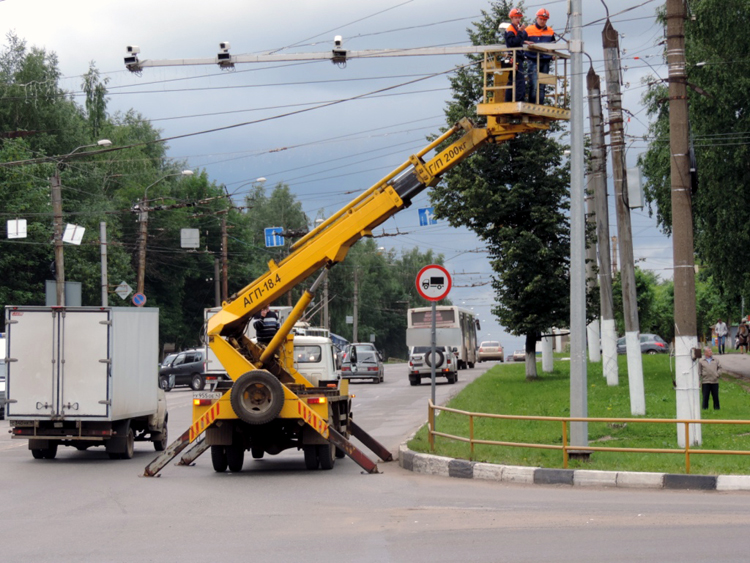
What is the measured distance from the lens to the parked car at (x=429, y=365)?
43500 millimetres

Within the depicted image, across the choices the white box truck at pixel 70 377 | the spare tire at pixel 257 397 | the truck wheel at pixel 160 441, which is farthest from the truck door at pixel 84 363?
the spare tire at pixel 257 397

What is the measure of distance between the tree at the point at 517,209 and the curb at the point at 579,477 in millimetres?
21040

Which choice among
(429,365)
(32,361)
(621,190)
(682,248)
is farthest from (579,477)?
(429,365)

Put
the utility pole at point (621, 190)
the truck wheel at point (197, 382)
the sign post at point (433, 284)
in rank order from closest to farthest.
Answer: the sign post at point (433, 284)
the utility pole at point (621, 190)
the truck wheel at point (197, 382)

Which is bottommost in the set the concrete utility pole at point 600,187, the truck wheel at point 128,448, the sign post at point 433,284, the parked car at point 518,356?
the parked car at point 518,356

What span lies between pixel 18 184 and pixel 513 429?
1605 inches

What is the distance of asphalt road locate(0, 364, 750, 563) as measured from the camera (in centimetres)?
870

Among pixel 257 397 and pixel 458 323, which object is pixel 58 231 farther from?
pixel 257 397

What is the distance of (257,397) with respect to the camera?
14898 mm

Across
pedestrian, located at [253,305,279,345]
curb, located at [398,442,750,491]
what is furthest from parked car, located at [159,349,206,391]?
curb, located at [398,442,750,491]

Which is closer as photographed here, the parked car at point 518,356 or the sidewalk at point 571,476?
the sidewalk at point 571,476

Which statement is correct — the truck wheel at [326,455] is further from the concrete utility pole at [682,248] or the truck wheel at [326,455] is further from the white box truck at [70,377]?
the concrete utility pole at [682,248]

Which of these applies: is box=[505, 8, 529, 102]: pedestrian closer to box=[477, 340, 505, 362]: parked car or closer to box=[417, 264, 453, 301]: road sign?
box=[417, 264, 453, 301]: road sign

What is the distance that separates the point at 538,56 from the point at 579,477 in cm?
609
